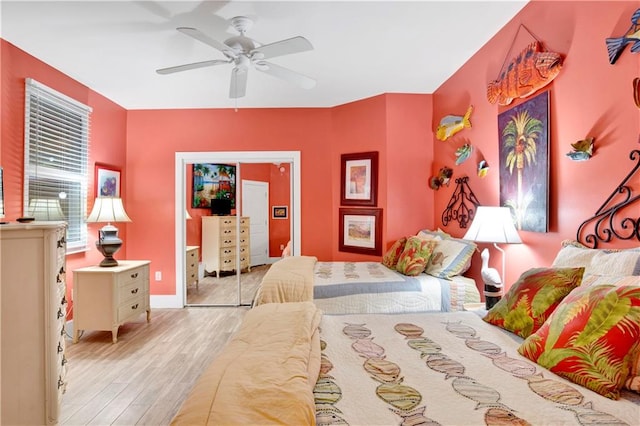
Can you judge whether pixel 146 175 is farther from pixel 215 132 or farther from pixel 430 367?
pixel 430 367

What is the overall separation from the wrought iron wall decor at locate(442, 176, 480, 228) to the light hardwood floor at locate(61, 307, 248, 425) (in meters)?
2.61

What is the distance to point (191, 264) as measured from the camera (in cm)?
457

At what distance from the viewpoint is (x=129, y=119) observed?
4.48 m

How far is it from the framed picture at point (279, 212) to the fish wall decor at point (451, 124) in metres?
2.12

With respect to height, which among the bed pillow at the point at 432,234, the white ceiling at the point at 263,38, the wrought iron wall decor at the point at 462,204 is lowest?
the bed pillow at the point at 432,234

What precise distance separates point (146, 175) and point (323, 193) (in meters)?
2.38

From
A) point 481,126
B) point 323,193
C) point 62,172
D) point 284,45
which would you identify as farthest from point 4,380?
point 481,126

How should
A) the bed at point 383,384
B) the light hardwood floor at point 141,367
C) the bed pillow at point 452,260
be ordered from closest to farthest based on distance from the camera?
the bed at point 383,384, the light hardwood floor at point 141,367, the bed pillow at point 452,260

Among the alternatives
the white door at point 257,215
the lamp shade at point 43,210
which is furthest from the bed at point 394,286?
the lamp shade at point 43,210

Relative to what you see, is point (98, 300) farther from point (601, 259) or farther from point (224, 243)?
point (601, 259)

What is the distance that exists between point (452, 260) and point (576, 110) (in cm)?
140

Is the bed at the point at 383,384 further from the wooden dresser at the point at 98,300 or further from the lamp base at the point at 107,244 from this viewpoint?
the lamp base at the point at 107,244

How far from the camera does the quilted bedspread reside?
0.94 m

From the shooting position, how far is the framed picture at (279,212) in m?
4.53
